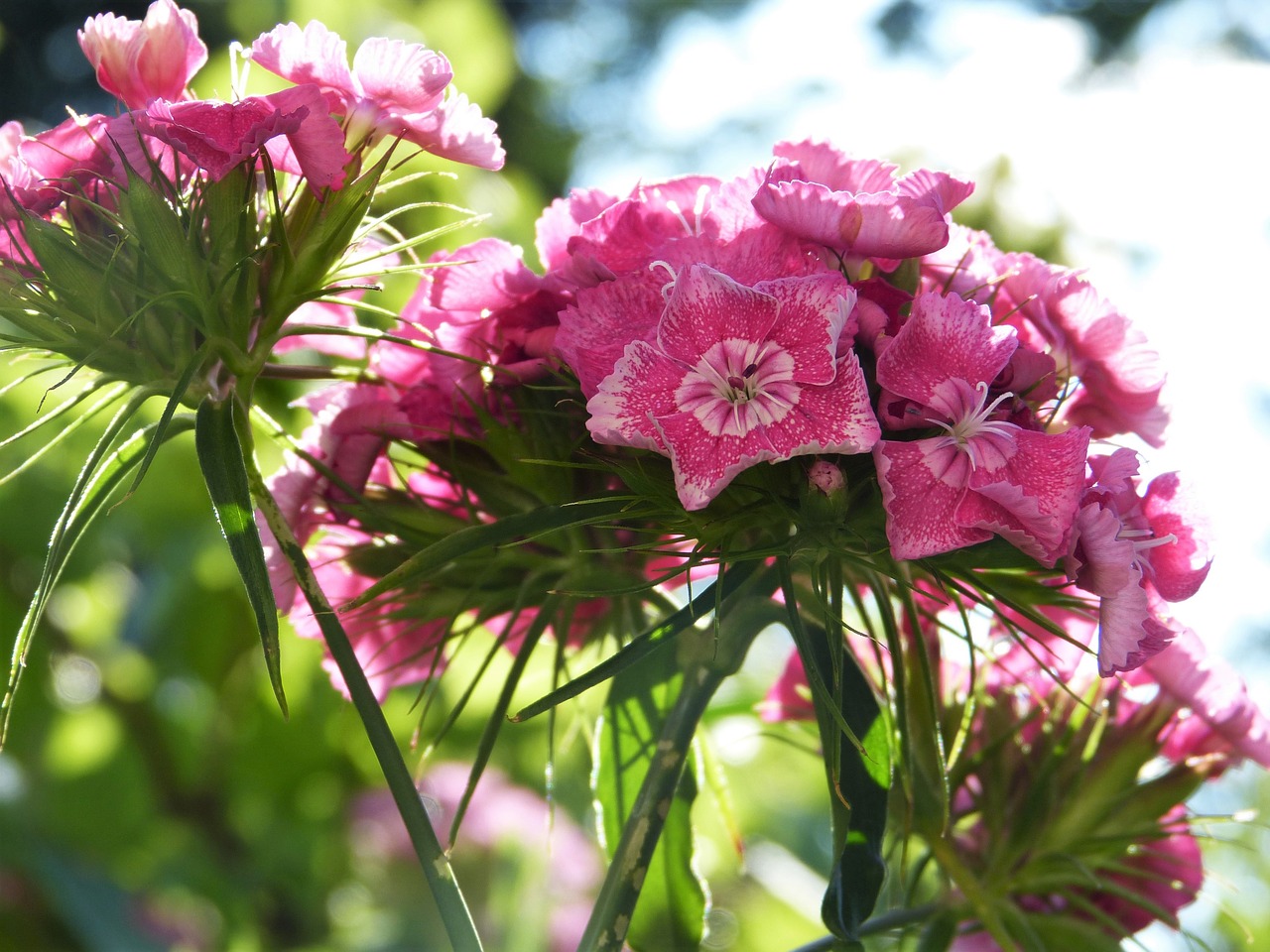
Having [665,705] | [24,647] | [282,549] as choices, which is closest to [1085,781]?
[665,705]

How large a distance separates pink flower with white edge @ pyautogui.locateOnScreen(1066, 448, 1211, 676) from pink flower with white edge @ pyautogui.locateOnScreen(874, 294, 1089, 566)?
21 millimetres

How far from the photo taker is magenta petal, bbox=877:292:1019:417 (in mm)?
575

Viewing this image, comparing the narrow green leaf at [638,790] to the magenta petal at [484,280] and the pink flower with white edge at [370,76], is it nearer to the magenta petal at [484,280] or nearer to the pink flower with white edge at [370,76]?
the magenta petal at [484,280]

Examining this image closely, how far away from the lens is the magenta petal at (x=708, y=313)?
573 millimetres

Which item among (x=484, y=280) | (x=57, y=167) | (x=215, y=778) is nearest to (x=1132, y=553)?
(x=484, y=280)

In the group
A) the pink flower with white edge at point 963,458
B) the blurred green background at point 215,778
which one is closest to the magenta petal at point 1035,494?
the pink flower with white edge at point 963,458

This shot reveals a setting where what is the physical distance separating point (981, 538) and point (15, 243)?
51 cm

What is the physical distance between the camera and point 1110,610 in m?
0.58

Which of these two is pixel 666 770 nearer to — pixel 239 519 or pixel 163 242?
pixel 239 519

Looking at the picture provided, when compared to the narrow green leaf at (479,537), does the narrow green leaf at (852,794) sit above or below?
below

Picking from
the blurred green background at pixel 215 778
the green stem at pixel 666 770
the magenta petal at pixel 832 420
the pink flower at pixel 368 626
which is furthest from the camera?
→ the blurred green background at pixel 215 778

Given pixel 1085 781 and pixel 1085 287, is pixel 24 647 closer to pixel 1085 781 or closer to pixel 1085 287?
pixel 1085 287

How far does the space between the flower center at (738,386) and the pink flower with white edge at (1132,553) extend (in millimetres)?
160

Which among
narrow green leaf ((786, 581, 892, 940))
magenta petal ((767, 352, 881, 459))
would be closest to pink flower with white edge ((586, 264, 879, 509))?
magenta petal ((767, 352, 881, 459))
